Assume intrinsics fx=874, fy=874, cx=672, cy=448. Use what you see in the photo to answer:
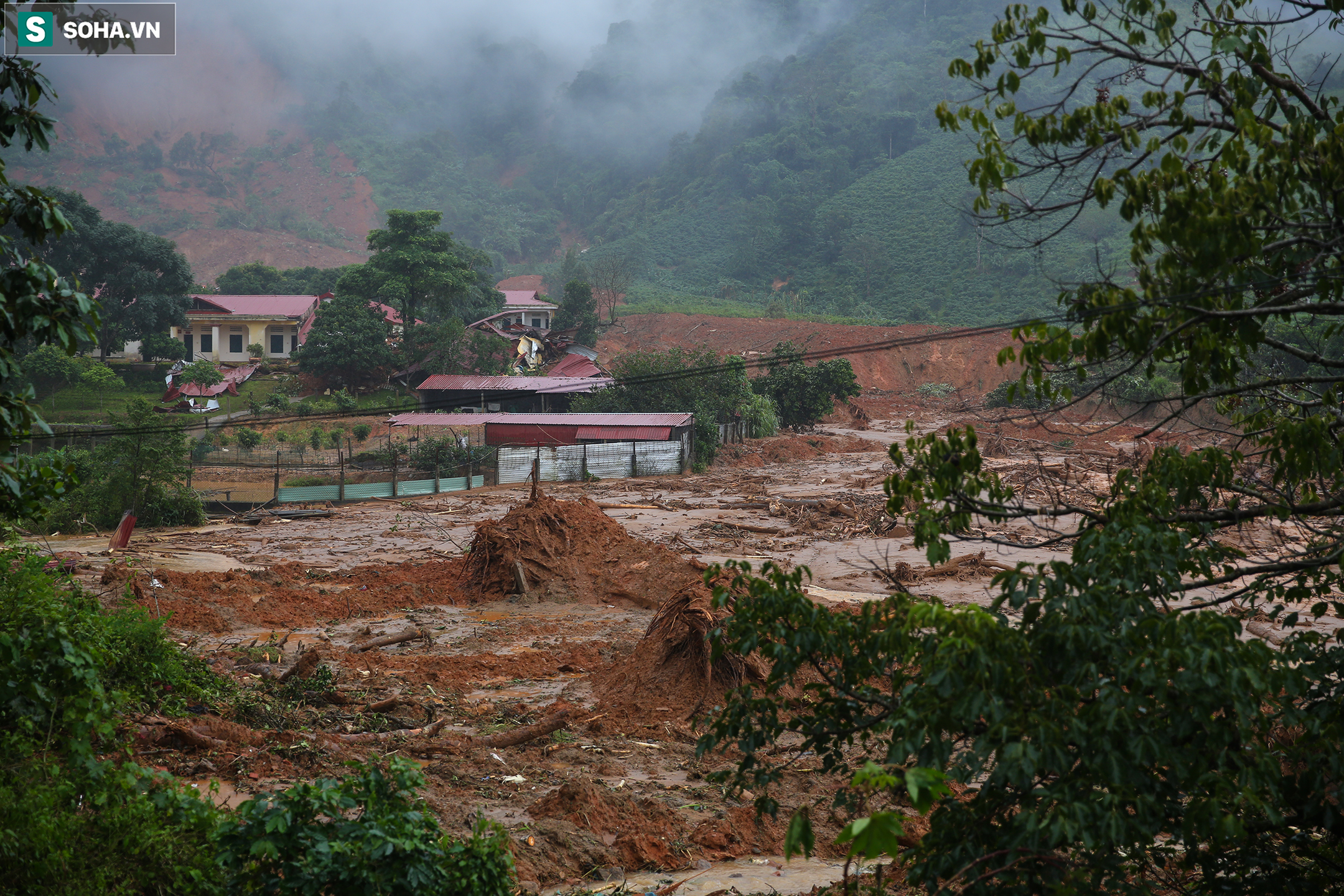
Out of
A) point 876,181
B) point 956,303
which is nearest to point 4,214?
point 956,303

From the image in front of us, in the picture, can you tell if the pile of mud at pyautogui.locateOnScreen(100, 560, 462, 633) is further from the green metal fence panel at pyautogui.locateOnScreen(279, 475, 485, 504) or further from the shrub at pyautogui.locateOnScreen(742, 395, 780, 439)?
the shrub at pyautogui.locateOnScreen(742, 395, 780, 439)

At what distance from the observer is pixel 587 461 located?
32688 mm

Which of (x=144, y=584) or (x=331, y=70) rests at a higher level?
(x=331, y=70)

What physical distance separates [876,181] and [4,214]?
341ft

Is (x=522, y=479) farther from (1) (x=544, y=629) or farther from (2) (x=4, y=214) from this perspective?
(2) (x=4, y=214)

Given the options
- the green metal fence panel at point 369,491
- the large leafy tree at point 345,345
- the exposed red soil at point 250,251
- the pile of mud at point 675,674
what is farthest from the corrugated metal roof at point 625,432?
the exposed red soil at point 250,251

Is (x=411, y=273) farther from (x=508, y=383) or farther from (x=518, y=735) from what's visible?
(x=518, y=735)

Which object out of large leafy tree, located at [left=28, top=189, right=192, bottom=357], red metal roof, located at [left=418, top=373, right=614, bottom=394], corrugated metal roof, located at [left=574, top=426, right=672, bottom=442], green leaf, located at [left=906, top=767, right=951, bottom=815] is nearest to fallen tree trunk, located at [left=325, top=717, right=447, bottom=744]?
green leaf, located at [left=906, top=767, right=951, bottom=815]

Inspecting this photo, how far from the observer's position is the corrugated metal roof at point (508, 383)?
4222 centimetres

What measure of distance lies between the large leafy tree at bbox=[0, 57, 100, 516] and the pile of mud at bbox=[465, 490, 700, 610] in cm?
1148

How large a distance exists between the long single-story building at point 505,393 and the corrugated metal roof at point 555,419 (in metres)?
4.86

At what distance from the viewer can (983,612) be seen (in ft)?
11.2

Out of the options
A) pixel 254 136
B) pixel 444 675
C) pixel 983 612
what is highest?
pixel 254 136

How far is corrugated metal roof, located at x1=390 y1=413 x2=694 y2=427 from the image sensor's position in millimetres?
35656
